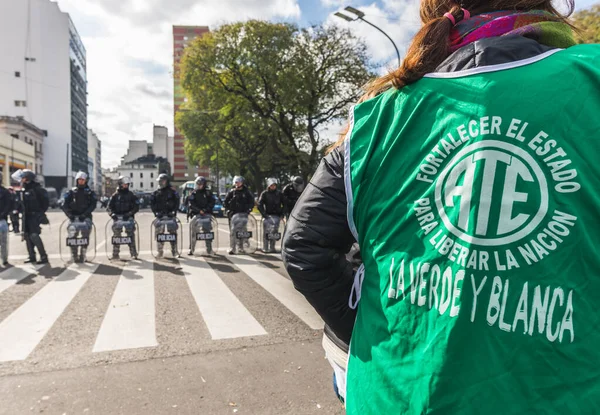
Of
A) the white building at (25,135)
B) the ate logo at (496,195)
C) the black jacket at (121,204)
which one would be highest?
the white building at (25,135)

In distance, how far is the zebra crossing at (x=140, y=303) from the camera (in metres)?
4.55

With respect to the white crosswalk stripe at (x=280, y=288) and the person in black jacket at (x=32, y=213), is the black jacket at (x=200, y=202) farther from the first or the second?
the person in black jacket at (x=32, y=213)

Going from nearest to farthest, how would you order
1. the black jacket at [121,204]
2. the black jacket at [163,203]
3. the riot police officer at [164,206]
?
the black jacket at [121,204] → the riot police officer at [164,206] → the black jacket at [163,203]

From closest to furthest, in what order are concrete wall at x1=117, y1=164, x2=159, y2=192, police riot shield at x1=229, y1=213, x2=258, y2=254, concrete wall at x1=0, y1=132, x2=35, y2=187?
police riot shield at x1=229, y1=213, x2=258, y2=254 < concrete wall at x1=0, y1=132, x2=35, y2=187 < concrete wall at x1=117, y1=164, x2=159, y2=192

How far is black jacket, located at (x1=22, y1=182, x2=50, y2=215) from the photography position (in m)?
9.25

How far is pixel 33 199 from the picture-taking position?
9320mm

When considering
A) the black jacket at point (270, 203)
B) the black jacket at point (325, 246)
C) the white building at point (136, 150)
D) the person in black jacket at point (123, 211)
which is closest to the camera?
the black jacket at point (325, 246)

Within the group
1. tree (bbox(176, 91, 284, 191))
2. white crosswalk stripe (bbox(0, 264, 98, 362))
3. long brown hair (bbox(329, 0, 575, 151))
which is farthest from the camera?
tree (bbox(176, 91, 284, 191))

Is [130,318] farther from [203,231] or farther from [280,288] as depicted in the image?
[203,231]

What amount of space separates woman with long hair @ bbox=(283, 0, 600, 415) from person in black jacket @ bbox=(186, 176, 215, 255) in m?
9.97

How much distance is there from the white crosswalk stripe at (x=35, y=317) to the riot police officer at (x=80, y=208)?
1951 millimetres

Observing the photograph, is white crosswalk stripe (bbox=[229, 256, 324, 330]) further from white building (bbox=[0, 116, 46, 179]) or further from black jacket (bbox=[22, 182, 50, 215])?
white building (bbox=[0, 116, 46, 179])

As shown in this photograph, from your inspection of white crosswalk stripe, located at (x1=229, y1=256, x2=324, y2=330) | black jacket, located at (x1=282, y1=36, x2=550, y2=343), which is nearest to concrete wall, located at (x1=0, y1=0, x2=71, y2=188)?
white crosswalk stripe, located at (x1=229, y1=256, x2=324, y2=330)

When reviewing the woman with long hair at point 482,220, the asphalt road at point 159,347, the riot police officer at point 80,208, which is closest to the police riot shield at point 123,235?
the riot police officer at point 80,208
